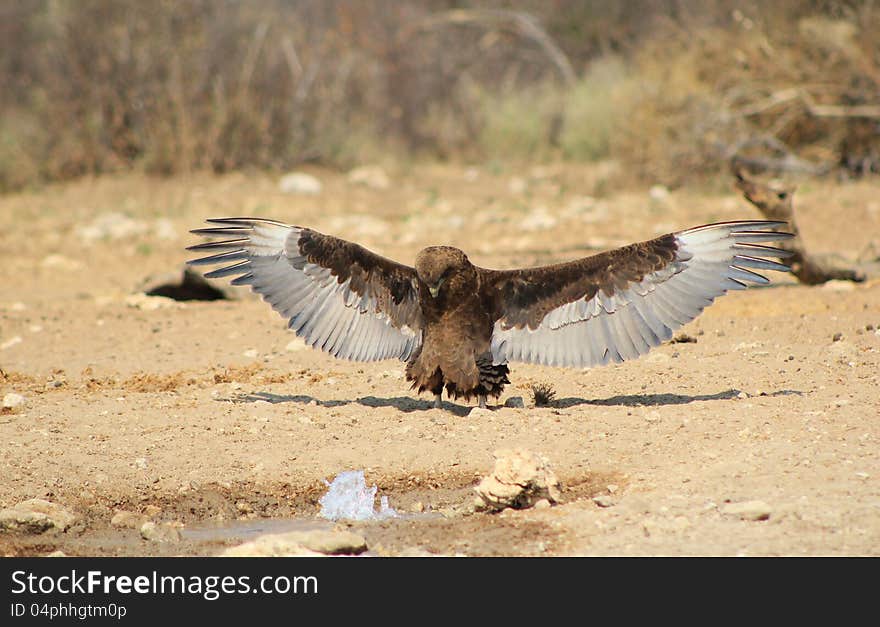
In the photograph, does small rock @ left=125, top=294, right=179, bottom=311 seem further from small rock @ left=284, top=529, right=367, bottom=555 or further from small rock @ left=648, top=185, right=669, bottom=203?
small rock @ left=648, top=185, right=669, bottom=203

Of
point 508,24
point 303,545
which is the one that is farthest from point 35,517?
point 508,24

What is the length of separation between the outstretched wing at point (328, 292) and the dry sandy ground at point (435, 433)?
14.7 inches

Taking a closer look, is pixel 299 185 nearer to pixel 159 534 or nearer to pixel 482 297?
pixel 482 297

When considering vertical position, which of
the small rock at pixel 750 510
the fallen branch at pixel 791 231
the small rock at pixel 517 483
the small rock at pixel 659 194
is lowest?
the small rock at pixel 750 510

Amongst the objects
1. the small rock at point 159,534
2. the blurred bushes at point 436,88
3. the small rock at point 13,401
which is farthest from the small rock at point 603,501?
the blurred bushes at point 436,88

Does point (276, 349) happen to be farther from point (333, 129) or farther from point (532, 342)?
point (333, 129)

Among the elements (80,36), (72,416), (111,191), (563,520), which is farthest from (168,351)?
(80,36)

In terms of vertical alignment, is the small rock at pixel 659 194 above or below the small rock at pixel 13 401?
above

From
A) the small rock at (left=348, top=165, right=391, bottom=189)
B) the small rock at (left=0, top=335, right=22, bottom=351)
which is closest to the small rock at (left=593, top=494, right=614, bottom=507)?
the small rock at (left=0, top=335, right=22, bottom=351)

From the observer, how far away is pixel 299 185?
16.2m

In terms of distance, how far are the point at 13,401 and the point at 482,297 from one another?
8.60 feet

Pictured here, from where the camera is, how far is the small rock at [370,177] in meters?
17.1

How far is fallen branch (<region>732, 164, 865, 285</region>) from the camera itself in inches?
340

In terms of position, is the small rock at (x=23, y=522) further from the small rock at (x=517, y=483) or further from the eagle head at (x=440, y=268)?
the eagle head at (x=440, y=268)
